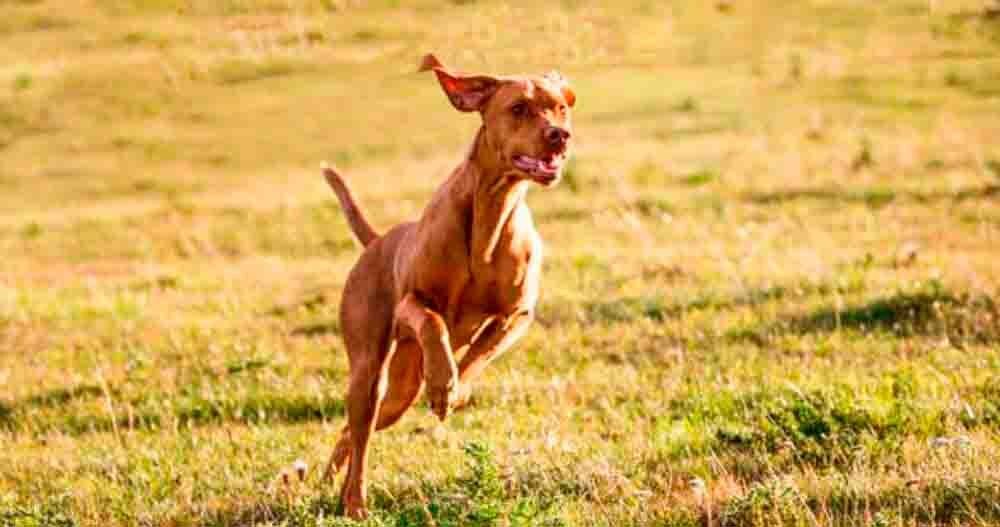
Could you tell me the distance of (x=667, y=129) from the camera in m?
29.9

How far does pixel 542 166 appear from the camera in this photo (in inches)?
300

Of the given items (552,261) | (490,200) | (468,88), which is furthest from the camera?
(552,261)

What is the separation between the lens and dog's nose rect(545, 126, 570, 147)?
7.53 m

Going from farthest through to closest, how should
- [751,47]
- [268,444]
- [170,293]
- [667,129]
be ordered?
[751,47] → [667,129] → [170,293] → [268,444]

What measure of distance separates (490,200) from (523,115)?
0.41 m

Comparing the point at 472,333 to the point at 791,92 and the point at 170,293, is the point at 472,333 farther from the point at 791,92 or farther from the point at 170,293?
the point at 791,92

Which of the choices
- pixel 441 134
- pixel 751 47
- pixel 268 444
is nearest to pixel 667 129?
pixel 441 134

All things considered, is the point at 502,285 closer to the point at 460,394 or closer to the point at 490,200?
the point at 490,200

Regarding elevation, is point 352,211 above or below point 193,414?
above

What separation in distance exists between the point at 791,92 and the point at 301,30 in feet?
33.2

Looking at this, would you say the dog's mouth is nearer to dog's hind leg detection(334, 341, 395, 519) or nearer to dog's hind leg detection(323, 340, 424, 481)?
dog's hind leg detection(323, 340, 424, 481)

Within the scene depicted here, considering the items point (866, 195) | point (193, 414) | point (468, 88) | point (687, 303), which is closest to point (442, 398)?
point (468, 88)

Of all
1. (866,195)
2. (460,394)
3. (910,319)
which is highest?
(460,394)

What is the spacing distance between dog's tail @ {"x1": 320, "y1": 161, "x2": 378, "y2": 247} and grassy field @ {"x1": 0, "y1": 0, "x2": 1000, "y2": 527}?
3.64 ft
